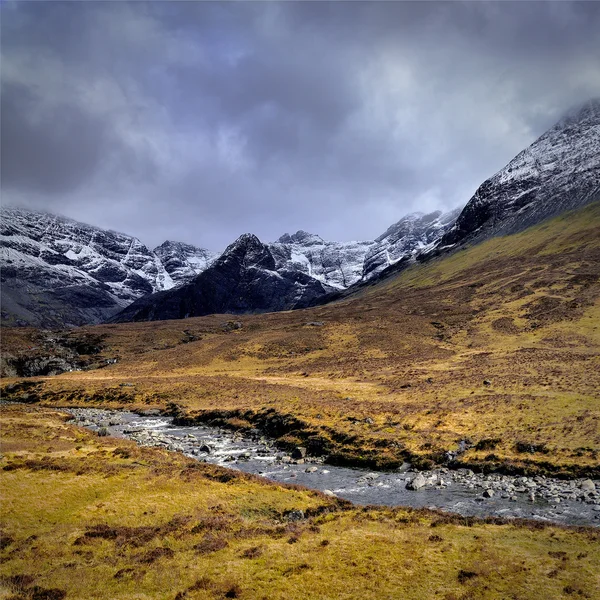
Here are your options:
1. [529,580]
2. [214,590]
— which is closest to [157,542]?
[214,590]

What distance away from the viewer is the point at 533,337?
8581cm

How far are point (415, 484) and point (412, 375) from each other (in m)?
39.3

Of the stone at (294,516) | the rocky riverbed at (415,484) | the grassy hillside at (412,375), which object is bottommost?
the rocky riverbed at (415,484)

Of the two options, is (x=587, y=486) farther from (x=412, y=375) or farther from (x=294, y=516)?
(x=412, y=375)

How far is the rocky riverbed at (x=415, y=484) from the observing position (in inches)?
1059

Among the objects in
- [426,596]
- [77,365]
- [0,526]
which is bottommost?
[426,596]

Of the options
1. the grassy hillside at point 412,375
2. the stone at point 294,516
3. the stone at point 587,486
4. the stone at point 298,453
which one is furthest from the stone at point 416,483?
the stone at point 298,453

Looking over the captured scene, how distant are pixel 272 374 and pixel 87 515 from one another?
62.8 metres

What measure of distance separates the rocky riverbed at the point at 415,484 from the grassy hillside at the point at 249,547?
3226 mm

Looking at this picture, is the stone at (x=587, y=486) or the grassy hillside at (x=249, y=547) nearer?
the grassy hillside at (x=249, y=547)

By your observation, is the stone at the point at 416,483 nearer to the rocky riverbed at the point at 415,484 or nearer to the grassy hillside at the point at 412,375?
the rocky riverbed at the point at 415,484

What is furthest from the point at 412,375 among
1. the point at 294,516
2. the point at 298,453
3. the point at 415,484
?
the point at 294,516

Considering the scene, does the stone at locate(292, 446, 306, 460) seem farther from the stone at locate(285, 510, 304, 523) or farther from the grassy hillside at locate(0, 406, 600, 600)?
the stone at locate(285, 510, 304, 523)

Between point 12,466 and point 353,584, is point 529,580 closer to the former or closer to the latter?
point 353,584
